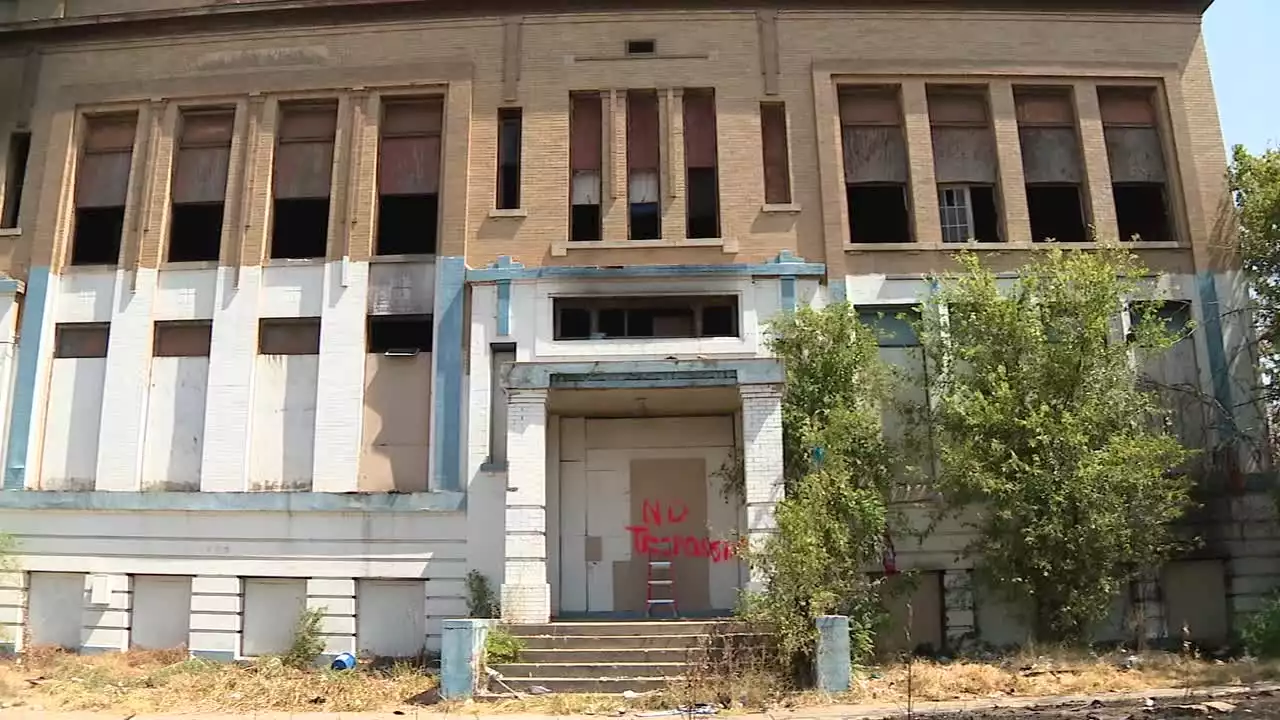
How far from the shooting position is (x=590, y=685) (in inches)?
502

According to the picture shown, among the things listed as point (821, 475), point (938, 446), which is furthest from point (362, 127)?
point (938, 446)

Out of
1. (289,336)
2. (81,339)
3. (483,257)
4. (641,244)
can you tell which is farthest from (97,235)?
(641,244)

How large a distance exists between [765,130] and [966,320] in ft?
20.7

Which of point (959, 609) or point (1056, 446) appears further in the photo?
point (959, 609)

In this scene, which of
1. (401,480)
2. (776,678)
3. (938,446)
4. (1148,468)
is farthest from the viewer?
(401,480)

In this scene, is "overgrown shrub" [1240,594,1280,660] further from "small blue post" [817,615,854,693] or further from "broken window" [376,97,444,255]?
"broken window" [376,97,444,255]

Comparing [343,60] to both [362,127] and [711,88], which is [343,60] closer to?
[362,127]

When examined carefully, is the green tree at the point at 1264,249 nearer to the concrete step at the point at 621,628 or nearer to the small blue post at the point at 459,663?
the concrete step at the point at 621,628

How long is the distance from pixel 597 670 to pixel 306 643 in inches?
247

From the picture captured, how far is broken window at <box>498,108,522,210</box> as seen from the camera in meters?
19.0

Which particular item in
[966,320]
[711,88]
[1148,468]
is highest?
[711,88]

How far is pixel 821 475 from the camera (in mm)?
14703

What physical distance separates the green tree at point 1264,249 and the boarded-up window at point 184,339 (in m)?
20.8

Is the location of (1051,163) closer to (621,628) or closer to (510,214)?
(510,214)
